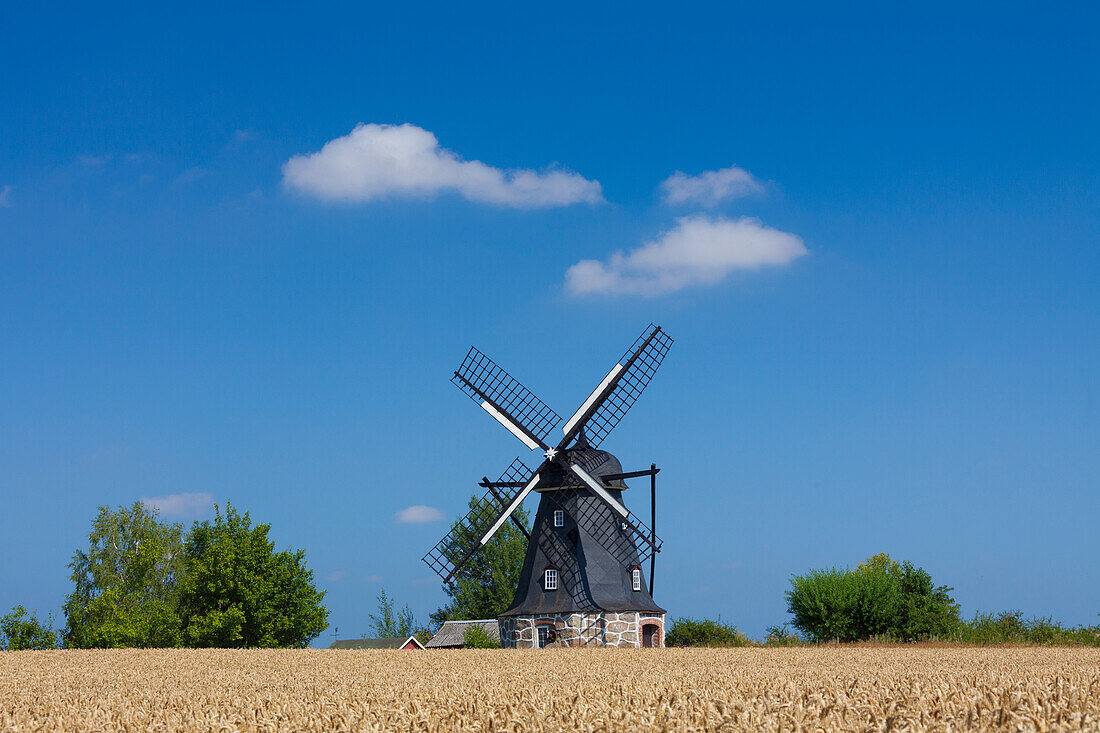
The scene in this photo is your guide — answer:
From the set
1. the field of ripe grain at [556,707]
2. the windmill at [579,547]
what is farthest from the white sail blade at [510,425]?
the field of ripe grain at [556,707]

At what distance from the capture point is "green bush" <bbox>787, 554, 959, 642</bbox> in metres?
39.8

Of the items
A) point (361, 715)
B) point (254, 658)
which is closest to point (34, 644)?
point (254, 658)

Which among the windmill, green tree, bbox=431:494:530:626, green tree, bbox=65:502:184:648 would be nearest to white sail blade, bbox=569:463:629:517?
the windmill

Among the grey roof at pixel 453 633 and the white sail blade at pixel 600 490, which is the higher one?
the white sail blade at pixel 600 490

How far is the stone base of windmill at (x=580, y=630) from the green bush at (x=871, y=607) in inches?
283

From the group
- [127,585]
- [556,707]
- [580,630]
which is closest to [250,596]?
[127,585]

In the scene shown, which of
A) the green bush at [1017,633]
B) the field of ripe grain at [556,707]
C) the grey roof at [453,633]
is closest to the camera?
the field of ripe grain at [556,707]

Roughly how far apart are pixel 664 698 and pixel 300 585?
148 feet

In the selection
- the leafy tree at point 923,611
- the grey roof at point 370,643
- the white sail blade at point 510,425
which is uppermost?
the white sail blade at point 510,425

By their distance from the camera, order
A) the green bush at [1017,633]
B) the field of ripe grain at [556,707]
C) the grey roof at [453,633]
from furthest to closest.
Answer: the grey roof at [453,633] → the green bush at [1017,633] → the field of ripe grain at [556,707]

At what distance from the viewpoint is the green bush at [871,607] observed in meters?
39.8

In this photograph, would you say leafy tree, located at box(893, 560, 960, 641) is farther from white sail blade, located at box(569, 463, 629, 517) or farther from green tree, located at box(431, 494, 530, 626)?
green tree, located at box(431, 494, 530, 626)

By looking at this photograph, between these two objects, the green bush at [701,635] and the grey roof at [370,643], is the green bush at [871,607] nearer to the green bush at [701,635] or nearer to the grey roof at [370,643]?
the green bush at [701,635]

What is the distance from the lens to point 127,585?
5416 centimetres
